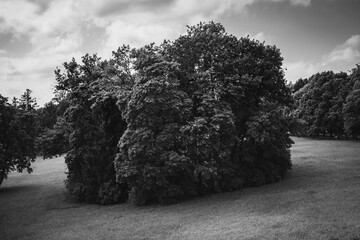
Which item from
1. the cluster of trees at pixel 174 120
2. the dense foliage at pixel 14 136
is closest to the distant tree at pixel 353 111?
the cluster of trees at pixel 174 120

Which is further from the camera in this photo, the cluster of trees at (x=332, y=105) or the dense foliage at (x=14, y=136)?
the cluster of trees at (x=332, y=105)

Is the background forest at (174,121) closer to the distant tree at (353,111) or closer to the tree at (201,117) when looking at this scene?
the tree at (201,117)

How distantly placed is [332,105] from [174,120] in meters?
56.9

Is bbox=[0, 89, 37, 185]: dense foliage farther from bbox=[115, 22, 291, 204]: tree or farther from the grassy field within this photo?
bbox=[115, 22, 291, 204]: tree

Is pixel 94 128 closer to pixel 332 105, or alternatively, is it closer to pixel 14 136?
pixel 14 136

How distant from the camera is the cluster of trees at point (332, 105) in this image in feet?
201

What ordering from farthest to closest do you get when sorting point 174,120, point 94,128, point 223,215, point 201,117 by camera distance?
point 94,128
point 174,120
point 201,117
point 223,215

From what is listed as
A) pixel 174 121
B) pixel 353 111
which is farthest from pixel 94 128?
pixel 353 111

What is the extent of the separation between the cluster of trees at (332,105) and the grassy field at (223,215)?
27.7 m

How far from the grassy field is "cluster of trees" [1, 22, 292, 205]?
214 cm

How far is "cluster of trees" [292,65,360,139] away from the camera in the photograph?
6141 centimetres

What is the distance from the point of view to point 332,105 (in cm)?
7269

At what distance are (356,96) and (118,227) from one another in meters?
55.5

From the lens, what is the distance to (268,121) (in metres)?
30.0
